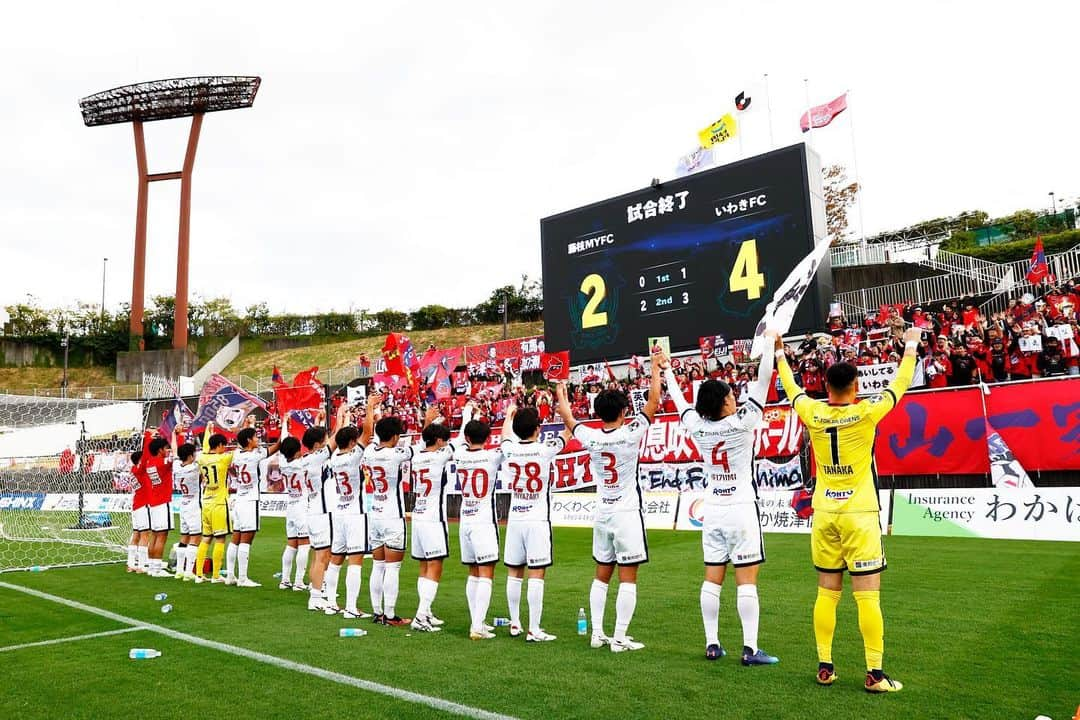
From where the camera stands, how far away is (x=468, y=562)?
758 cm

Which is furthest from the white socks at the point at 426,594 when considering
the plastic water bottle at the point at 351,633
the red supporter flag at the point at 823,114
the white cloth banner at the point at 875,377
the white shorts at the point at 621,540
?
the red supporter flag at the point at 823,114

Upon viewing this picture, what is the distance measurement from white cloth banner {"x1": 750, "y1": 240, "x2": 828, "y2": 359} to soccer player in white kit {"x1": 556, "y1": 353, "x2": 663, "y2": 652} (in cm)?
100

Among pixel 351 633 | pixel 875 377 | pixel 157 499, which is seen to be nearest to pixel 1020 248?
pixel 875 377

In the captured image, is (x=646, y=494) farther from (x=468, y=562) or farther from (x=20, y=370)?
(x=20, y=370)

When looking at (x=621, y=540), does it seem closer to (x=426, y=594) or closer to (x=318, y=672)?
(x=426, y=594)

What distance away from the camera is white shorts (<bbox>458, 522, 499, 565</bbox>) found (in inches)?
295

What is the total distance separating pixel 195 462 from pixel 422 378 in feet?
54.8

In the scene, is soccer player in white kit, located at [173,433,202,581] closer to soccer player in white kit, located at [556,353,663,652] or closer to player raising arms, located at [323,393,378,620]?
player raising arms, located at [323,393,378,620]

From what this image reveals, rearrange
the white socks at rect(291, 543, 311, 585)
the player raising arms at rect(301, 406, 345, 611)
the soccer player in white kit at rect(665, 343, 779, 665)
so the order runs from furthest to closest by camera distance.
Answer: the white socks at rect(291, 543, 311, 585) → the player raising arms at rect(301, 406, 345, 611) → the soccer player in white kit at rect(665, 343, 779, 665)

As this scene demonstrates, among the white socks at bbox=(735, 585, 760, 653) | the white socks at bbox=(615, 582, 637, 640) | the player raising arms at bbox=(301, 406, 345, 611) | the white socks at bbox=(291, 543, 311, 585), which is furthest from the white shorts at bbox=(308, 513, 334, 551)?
the white socks at bbox=(735, 585, 760, 653)

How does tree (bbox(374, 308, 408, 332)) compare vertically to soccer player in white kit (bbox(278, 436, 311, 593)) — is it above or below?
above

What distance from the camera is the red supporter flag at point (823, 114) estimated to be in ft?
89.0

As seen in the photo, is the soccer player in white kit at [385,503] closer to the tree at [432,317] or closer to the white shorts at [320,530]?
the white shorts at [320,530]

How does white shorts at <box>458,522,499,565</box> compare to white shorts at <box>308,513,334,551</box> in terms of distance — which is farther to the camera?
white shorts at <box>308,513,334,551</box>
